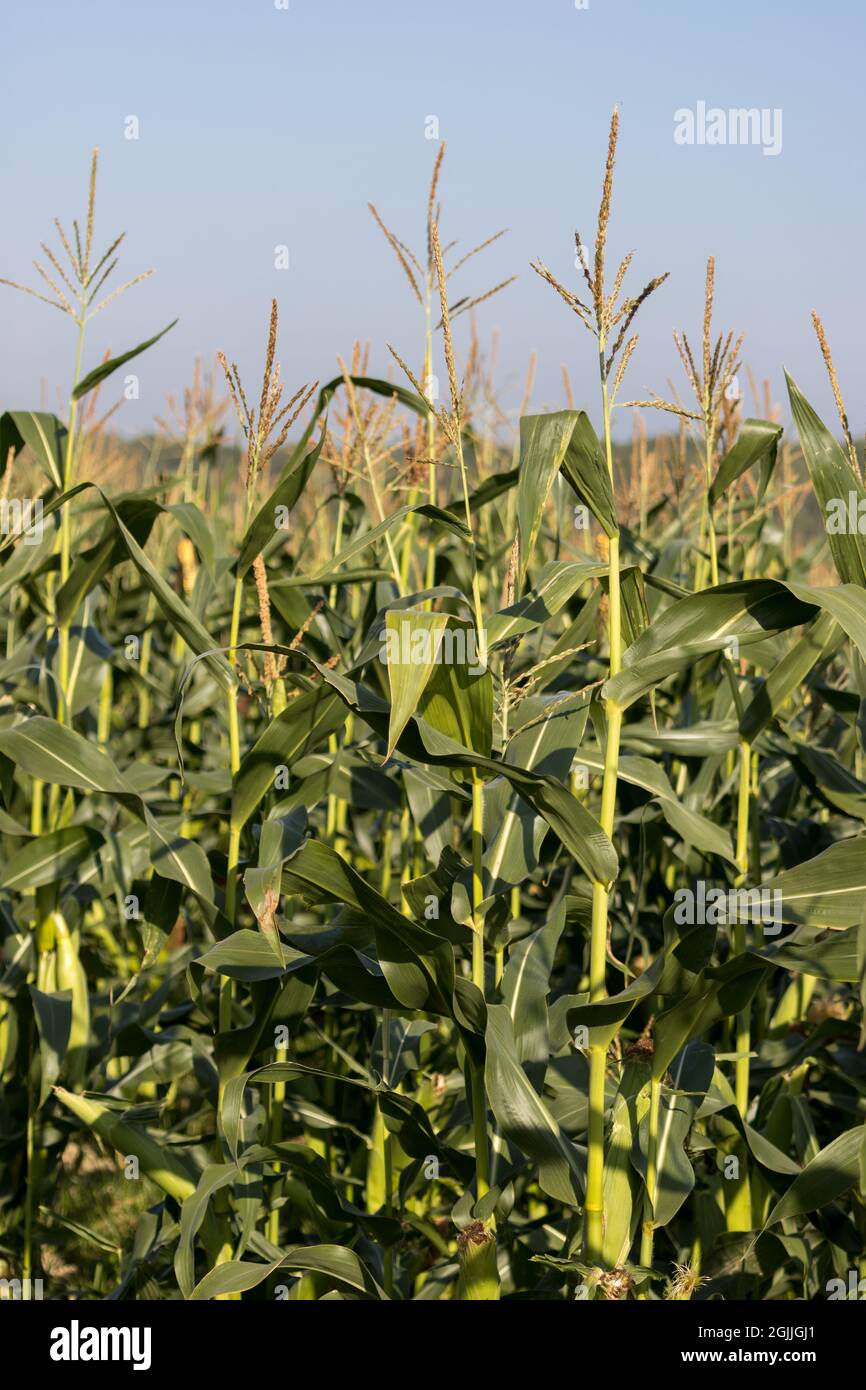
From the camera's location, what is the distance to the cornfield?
75.9 inches

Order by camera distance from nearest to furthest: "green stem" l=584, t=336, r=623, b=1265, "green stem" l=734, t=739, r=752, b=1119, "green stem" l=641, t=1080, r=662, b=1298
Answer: "green stem" l=584, t=336, r=623, b=1265 → "green stem" l=641, t=1080, r=662, b=1298 → "green stem" l=734, t=739, r=752, b=1119

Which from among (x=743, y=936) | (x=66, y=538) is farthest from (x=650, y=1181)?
(x=66, y=538)

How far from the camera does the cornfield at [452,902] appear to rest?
6.32 feet

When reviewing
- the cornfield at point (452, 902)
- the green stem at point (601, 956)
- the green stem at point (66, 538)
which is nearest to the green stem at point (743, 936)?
the cornfield at point (452, 902)

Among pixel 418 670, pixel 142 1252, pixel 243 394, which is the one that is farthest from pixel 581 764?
pixel 142 1252

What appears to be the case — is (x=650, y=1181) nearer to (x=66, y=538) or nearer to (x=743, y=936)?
(x=743, y=936)

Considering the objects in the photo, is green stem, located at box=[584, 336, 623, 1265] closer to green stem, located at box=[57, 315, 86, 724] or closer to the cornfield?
the cornfield

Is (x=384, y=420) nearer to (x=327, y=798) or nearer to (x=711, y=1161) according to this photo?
(x=327, y=798)

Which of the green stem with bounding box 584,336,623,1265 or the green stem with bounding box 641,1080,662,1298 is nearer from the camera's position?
the green stem with bounding box 584,336,623,1265

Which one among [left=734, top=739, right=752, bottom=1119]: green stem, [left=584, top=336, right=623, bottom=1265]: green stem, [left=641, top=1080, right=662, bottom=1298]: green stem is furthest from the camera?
[left=734, top=739, right=752, bottom=1119]: green stem

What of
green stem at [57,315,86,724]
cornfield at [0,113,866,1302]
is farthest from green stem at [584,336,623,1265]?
green stem at [57,315,86,724]

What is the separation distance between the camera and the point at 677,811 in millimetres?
2254

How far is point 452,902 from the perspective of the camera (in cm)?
221

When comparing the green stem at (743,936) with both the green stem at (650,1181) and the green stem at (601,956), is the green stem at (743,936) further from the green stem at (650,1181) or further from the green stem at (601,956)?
the green stem at (601,956)
